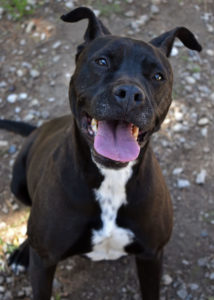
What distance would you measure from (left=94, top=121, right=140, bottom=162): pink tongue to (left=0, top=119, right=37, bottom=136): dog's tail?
6.38 ft

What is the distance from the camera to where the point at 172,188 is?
4.48 meters

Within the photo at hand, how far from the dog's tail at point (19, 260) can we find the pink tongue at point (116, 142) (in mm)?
1729

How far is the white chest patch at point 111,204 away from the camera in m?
2.89

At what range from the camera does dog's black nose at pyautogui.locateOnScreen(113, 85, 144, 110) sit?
2.43 m

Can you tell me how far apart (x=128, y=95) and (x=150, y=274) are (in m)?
1.53

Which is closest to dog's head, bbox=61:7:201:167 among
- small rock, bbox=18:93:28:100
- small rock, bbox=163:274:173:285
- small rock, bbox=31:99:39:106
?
small rock, bbox=163:274:173:285

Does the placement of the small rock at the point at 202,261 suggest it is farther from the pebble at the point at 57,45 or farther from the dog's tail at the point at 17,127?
the pebble at the point at 57,45

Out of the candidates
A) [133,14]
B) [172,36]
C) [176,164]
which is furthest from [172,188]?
[133,14]

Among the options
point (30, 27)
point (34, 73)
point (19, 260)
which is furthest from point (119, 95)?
point (30, 27)

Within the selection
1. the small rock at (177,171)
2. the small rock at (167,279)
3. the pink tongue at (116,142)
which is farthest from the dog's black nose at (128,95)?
the small rock at (177,171)

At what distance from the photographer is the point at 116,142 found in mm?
2652

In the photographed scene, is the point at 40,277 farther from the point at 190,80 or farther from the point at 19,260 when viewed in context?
the point at 190,80

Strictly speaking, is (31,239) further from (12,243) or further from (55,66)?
(55,66)

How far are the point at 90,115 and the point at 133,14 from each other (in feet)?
11.5
